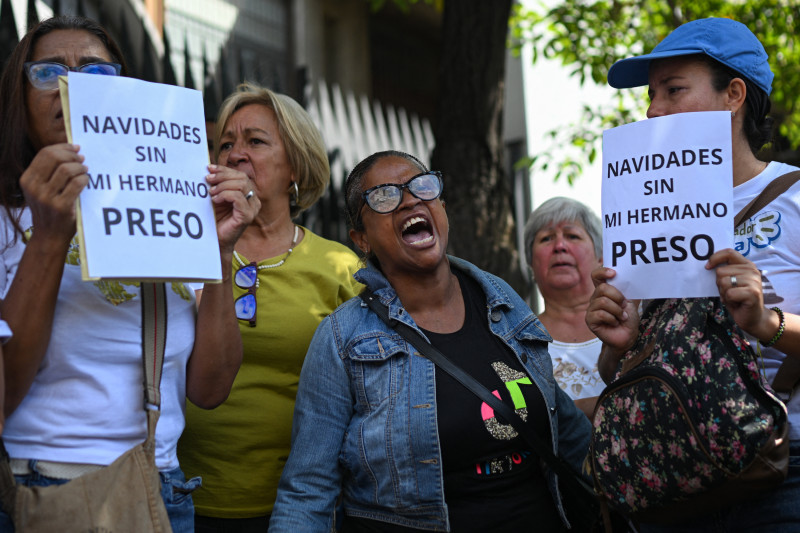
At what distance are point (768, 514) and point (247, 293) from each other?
1.97 metres

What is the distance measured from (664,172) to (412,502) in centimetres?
133

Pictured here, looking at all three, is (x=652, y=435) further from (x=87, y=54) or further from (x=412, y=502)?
(x=87, y=54)

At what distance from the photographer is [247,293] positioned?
10.8ft

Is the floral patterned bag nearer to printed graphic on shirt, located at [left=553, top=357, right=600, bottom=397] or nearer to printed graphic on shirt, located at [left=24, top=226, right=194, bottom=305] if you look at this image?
printed graphic on shirt, located at [left=553, top=357, right=600, bottom=397]

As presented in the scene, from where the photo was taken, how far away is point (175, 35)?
1055cm

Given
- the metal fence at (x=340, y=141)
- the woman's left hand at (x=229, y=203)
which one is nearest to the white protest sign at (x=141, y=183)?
the woman's left hand at (x=229, y=203)

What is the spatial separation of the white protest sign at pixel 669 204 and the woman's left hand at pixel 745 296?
7 centimetres

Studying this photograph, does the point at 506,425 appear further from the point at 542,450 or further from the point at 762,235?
the point at 762,235

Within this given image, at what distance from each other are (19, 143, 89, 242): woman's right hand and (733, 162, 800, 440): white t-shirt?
190 cm

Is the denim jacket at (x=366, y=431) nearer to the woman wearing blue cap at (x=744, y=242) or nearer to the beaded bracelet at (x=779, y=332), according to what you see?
the woman wearing blue cap at (x=744, y=242)

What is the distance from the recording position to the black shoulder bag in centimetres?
286

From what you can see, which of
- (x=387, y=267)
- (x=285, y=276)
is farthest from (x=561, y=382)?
(x=285, y=276)

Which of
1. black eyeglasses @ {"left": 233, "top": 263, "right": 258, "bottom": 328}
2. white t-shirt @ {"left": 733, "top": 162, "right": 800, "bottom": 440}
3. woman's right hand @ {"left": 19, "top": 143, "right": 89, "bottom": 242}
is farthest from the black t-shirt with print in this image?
woman's right hand @ {"left": 19, "top": 143, "right": 89, "bottom": 242}

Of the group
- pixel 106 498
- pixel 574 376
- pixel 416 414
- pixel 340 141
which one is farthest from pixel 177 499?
→ pixel 340 141
